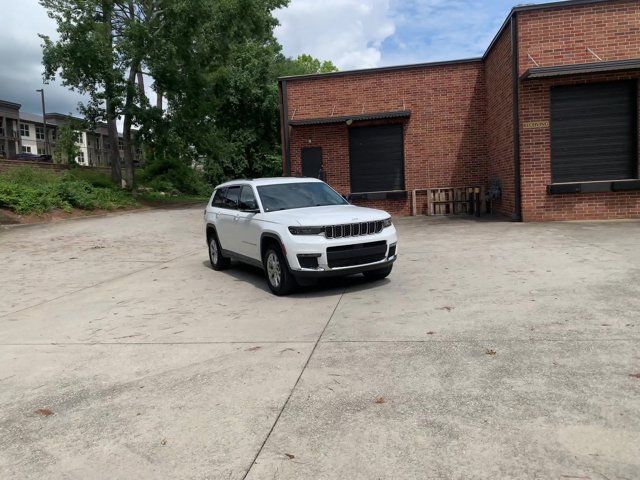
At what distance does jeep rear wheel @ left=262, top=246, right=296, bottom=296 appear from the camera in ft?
23.7

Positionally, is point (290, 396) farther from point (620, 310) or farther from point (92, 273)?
point (92, 273)

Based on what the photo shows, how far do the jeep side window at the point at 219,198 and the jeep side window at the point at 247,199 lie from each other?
103 cm

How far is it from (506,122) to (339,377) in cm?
1283

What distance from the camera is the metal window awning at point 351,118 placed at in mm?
17812

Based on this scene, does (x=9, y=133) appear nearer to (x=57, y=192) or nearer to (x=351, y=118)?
(x=57, y=192)

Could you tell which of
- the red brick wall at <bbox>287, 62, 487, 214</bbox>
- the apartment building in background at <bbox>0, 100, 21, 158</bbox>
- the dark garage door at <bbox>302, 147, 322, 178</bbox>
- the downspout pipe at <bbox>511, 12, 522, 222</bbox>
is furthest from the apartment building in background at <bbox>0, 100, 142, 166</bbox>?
the downspout pipe at <bbox>511, 12, 522, 222</bbox>

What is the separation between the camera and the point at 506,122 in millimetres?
15008

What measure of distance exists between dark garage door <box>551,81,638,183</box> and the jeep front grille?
8572 millimetres

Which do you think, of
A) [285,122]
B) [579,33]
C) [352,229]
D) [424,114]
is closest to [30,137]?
[285,122]

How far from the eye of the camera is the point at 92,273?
1060 cm

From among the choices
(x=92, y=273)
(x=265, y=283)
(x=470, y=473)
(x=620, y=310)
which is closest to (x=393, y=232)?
(x=265, y=283)

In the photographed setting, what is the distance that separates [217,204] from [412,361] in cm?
654

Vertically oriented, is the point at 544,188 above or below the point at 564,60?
below

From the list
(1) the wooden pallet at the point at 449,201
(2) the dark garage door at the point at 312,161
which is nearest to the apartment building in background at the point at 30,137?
(2) the dark garage door at the point at 312,161
